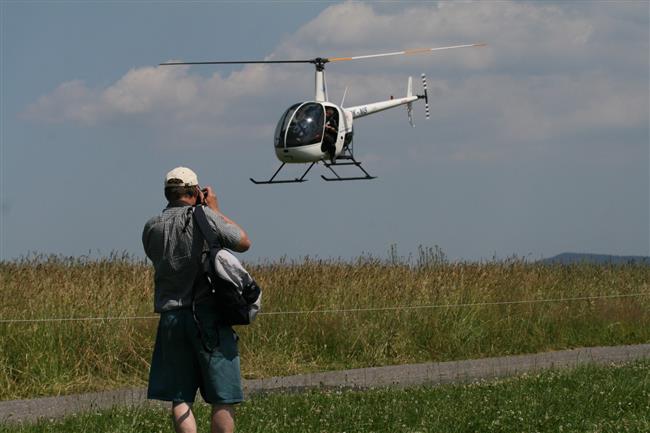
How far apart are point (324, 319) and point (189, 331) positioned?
964cm

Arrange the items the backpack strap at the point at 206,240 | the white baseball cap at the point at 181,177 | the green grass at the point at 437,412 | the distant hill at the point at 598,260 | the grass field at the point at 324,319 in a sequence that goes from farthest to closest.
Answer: the distant hill at the point at 598,260
the grass field at the point at 324,319
the green grass at the point at 437,412
the white baseball cap at the point at 181,177
the backpack strap at the point at 206,240

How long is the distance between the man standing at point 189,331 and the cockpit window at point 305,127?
68.9ft

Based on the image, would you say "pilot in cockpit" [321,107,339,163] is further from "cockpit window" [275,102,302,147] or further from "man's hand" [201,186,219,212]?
"man's hand" [201,186,219,212]

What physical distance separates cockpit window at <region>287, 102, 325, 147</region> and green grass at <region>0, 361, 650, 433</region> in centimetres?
1683

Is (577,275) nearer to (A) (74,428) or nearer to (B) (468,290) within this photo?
(B) (468,290)

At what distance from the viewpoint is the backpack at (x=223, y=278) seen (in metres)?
7.37

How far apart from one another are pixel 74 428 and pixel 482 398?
397 cm

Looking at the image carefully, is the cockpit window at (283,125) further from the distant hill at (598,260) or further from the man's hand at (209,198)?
the man's hand at (209,198)

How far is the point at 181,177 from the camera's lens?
7.61 m

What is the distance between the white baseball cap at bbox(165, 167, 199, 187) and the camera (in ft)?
24.9

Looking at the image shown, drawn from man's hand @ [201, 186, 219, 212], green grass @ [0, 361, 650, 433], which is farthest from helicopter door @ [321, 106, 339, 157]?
man's hand @ [201, 186, 219, 212]

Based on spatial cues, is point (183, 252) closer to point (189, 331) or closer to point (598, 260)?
point (189, 331)

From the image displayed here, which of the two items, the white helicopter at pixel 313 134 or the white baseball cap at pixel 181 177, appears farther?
the white helicopter at pixel 313 134

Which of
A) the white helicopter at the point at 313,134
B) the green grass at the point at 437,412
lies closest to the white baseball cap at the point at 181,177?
the green grass at the point at 437,412
